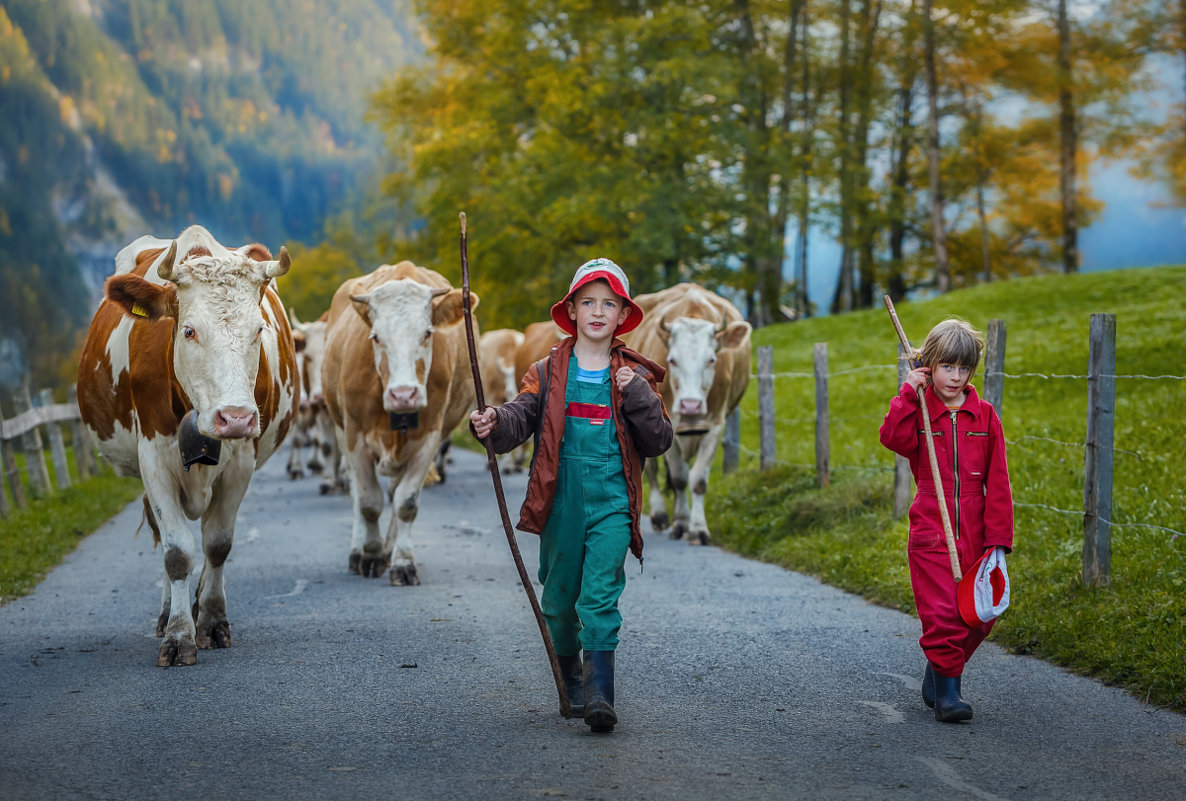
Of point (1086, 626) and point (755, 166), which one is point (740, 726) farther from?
point (755, 166)

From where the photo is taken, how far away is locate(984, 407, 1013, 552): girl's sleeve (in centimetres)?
518

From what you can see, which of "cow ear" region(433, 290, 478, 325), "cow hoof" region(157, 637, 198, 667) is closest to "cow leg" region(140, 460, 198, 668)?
Result: "cow hoof" region(157, 637, 198, 667)

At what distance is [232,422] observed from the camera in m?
5.93

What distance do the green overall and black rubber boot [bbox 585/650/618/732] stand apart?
0.11 m

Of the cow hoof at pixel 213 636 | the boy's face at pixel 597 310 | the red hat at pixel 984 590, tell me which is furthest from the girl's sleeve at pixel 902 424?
the cow hoof at pixel 213 636

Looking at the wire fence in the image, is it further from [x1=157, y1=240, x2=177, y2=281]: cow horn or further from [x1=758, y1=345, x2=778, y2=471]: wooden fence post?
[x1=157, y1=240, x2=177, y2=281]: cow horn

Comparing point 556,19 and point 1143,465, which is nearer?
point 1143,465

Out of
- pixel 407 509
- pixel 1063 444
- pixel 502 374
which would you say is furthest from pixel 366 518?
pixel 502 374

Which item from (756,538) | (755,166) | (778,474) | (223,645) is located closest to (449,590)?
(223,645)

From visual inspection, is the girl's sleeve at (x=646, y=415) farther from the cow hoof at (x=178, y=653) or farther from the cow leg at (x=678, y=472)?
the cow leg at (x=678, y=472)

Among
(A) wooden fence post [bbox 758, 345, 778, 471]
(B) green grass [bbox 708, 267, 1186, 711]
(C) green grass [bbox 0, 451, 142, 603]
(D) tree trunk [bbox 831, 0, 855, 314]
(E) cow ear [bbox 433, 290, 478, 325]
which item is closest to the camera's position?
(B) green grass [bbox 708, 267, 1186, 711]

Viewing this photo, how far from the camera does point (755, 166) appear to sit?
34812 millimetres

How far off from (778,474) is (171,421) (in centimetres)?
797

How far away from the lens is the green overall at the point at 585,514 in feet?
16.4
